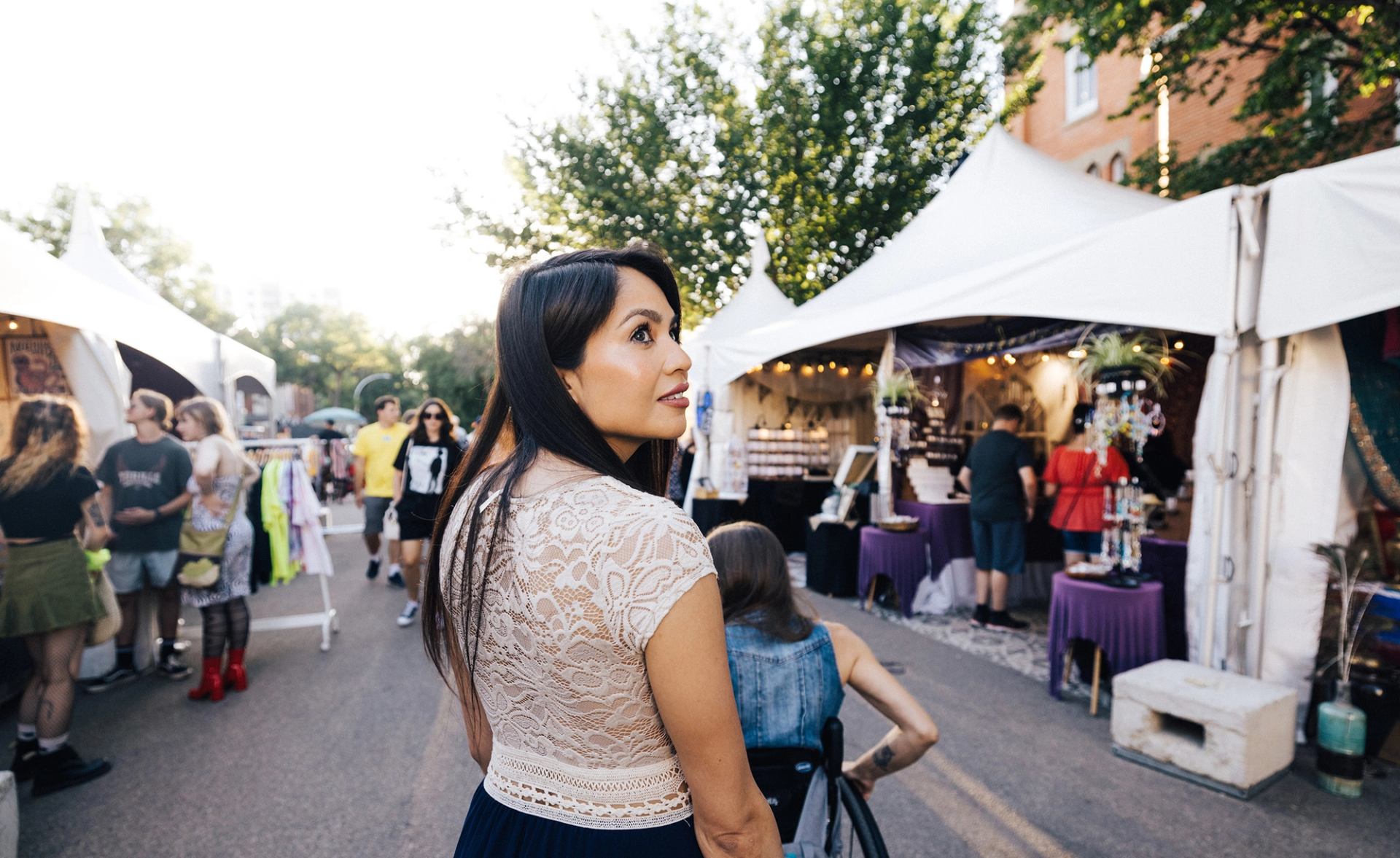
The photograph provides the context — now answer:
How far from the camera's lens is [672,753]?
930 mm

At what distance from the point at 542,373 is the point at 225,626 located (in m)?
4.72

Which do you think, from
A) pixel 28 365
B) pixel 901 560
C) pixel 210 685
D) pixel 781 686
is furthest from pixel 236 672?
pixel 901 560

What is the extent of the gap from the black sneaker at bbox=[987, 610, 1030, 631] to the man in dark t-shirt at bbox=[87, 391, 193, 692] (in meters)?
6.08

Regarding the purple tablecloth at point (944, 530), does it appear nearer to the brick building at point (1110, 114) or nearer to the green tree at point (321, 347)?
the brick building at point (1110, 114)

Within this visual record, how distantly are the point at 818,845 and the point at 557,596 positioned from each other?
1081mm

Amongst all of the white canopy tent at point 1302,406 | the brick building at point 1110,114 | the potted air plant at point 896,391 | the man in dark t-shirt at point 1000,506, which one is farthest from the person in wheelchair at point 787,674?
the brick building at point 1110,114

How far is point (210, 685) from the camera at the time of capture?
14.9 ft

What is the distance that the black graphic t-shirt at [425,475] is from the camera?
5.72 metres

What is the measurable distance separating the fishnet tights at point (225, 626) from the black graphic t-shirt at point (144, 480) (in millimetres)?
579

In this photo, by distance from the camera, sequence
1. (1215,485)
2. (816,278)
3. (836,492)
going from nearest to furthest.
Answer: (1215,485) < (836,492) < (816,278)

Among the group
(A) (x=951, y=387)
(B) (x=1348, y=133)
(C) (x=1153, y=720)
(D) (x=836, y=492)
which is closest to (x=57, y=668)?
(C) (x=1153, y=720)

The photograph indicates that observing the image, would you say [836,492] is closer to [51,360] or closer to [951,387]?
[951,387]

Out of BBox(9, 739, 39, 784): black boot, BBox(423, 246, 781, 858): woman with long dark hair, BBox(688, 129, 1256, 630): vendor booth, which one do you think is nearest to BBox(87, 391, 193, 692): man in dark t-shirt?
BBox(9, 739, 39, 784): black boot

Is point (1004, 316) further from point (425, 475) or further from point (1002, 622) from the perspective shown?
point (425, 475)
